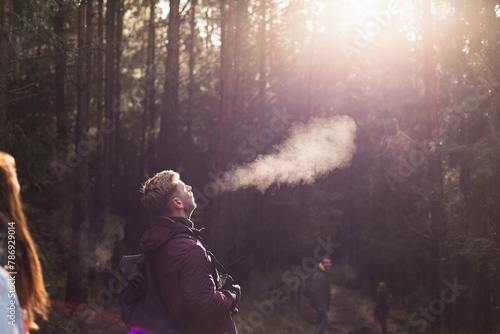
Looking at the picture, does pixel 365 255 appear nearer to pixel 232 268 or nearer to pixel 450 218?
pixel 232 268

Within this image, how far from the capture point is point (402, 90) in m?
28.0

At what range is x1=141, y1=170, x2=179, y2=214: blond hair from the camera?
12.4ft

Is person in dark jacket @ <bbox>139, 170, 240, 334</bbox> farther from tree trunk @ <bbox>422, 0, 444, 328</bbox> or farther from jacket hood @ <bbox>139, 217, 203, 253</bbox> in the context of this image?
tree trunk @ <bbox>422, 0, 444, 328</bbox>

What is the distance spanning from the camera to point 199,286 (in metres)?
3.44

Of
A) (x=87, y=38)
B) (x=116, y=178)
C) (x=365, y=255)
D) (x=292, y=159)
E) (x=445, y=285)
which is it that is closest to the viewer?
(x=292, y=159)

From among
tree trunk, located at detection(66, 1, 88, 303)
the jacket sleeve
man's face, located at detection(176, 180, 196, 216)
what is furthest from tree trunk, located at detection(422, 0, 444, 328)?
the jacket sleeve

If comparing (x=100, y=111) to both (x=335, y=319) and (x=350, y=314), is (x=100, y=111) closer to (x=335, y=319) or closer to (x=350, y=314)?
(x=335, y=319)

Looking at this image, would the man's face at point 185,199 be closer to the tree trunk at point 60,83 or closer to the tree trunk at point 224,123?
the tree trunk at point 60,83

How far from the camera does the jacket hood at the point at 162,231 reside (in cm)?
361

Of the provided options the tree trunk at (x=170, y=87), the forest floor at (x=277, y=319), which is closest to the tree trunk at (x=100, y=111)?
the tree trunk at (x=170, y=87)

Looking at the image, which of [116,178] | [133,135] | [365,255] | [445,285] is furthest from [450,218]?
[133,135]

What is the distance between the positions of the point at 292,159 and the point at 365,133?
14802 millimetres

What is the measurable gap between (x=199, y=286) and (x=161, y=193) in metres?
0.75

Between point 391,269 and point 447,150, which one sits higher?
point 447,150
